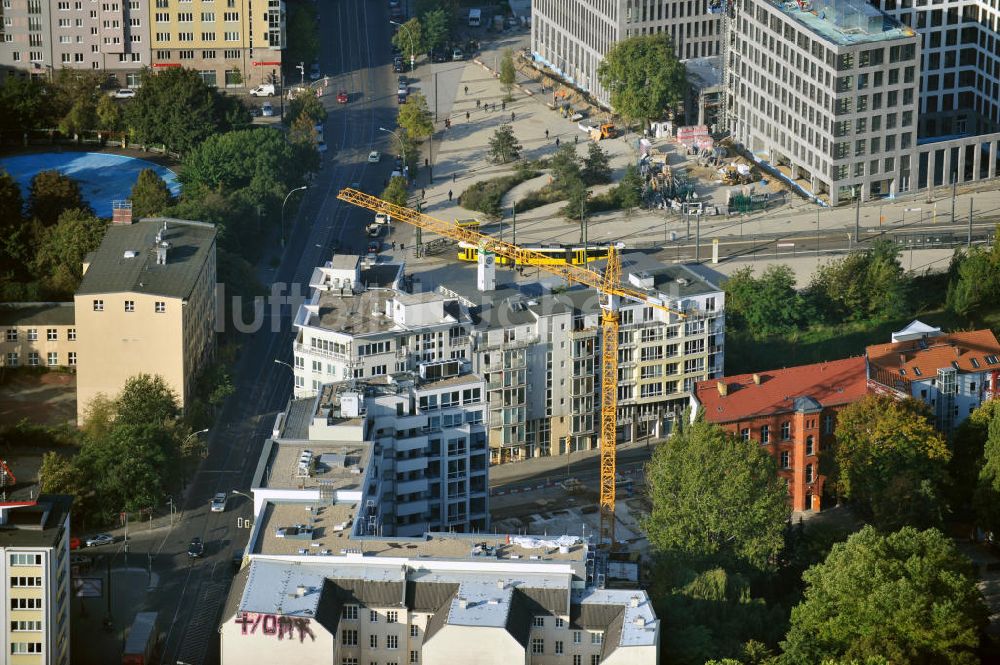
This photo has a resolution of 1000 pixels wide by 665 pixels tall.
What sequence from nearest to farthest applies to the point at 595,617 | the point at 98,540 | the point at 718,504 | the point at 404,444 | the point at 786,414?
1. the point at 595,617
2. the point at 718,504
3. the point at 404,444
4. the point at 98,540
5. the point at 786,414

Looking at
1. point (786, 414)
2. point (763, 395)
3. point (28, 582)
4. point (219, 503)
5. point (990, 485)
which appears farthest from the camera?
point (219, 503)

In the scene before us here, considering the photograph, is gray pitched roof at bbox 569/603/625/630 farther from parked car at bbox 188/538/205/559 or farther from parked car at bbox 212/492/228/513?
parked car at bbox 212/492/228/513

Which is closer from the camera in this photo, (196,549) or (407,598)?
(407,598)

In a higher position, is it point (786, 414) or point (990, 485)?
point (786, 414)

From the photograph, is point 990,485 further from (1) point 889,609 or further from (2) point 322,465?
(2) point 322,465

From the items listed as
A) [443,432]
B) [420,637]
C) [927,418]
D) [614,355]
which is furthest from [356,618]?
[927,418]

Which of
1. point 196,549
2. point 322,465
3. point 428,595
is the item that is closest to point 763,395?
point 322,465

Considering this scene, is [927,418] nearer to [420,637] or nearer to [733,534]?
[733,534]

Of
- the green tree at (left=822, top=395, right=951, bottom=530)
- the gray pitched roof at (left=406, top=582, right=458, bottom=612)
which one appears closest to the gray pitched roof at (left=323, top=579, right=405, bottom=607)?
the gray pitched roof at (left=406, top=582, right=458, bottom=612)
